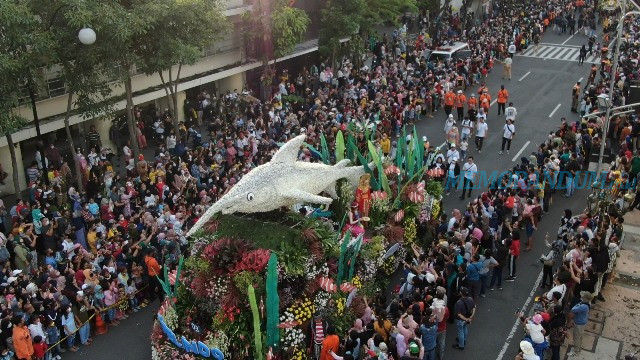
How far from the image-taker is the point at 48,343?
1501cm

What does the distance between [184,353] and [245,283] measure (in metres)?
2.05

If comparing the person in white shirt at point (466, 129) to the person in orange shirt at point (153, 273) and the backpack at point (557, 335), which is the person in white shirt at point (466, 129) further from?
the person in orange shirt at point (153, 273)

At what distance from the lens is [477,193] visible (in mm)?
22953

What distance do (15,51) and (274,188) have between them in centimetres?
973

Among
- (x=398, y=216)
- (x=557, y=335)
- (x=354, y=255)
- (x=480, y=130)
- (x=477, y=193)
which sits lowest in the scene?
(x=477, y=193)

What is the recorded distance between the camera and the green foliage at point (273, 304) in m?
13.4

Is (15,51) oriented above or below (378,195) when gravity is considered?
above

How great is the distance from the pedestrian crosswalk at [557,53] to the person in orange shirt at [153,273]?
31.9m

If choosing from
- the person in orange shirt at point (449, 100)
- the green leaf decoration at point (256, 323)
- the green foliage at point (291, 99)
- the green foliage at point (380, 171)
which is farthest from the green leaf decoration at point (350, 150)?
the green foliage at point (291, 99)

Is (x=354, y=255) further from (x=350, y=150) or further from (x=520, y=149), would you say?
(x=520, y=149)

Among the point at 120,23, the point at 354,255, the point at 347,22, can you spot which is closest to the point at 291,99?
the point at 347,22

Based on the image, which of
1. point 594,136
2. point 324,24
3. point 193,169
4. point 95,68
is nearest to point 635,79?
point 594,136

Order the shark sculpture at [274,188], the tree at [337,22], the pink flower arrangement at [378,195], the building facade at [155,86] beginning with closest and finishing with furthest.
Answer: the shark sculpture at [274,188], the pink flower arrangement at [378,195], the building facade at [155,86], the tree at [337,22]

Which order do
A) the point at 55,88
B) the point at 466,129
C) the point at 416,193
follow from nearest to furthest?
the point at 416,193 < the point at 55,88 < the point at 466,129
